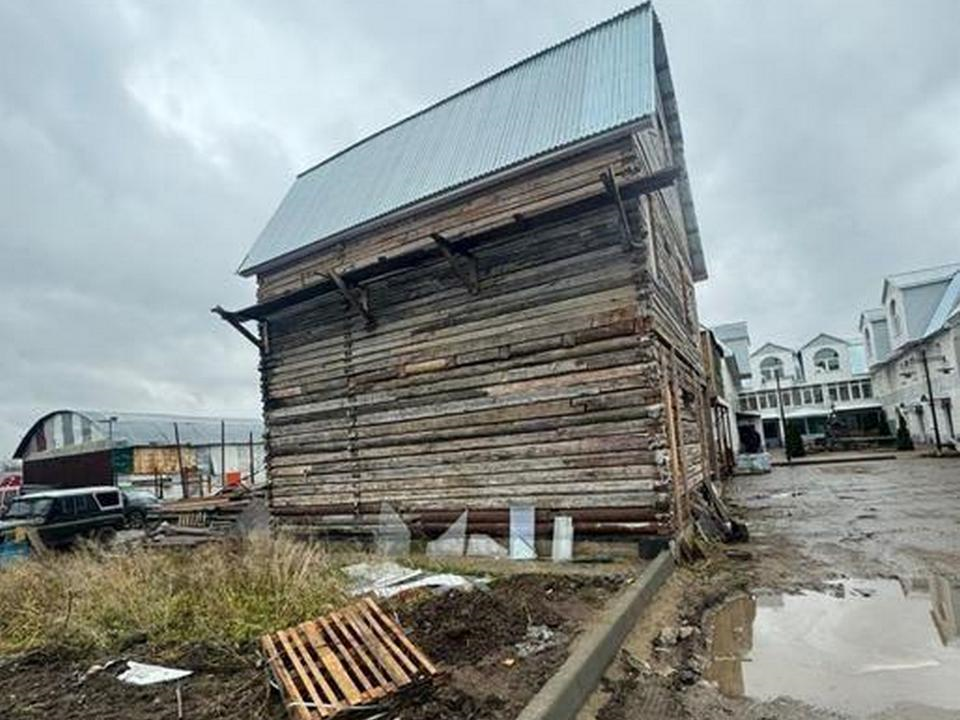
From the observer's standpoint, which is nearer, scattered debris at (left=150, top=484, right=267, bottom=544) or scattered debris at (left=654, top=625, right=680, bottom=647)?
scattered debris at (left=654, top=625, right=680, bottom=647)

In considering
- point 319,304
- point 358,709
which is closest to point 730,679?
point 358,709

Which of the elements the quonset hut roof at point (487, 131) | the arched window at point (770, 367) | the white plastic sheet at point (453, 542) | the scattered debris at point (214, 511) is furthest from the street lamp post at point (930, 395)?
the scattered debris at point (214, 511)

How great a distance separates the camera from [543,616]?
593 centimetres

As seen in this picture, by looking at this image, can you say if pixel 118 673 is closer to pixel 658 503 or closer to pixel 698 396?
pixel 658 503

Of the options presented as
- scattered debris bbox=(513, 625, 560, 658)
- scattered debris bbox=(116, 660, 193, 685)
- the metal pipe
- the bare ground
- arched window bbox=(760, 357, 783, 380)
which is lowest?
scattered debris bbox=(513, 625, 560, 658)

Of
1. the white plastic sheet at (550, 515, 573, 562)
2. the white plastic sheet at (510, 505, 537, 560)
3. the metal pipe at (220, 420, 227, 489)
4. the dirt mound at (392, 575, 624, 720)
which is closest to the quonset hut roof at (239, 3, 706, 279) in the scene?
the white plastic sheet at (510, 505, 537, 560)

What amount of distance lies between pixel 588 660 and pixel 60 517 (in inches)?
697

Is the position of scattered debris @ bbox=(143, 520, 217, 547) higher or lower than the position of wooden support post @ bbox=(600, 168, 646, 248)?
lower

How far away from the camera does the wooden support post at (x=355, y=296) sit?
1155 centimetres

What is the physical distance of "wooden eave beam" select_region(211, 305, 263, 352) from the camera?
12992 millimetres

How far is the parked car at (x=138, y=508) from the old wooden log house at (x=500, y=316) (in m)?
11.8

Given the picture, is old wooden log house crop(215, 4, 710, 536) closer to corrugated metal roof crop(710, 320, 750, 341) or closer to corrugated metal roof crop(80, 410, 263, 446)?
corrugated metal roof crop(80, 410, 263, 446)

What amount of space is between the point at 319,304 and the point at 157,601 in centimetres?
743

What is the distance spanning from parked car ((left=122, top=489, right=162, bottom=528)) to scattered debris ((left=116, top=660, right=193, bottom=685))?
18515 mm
